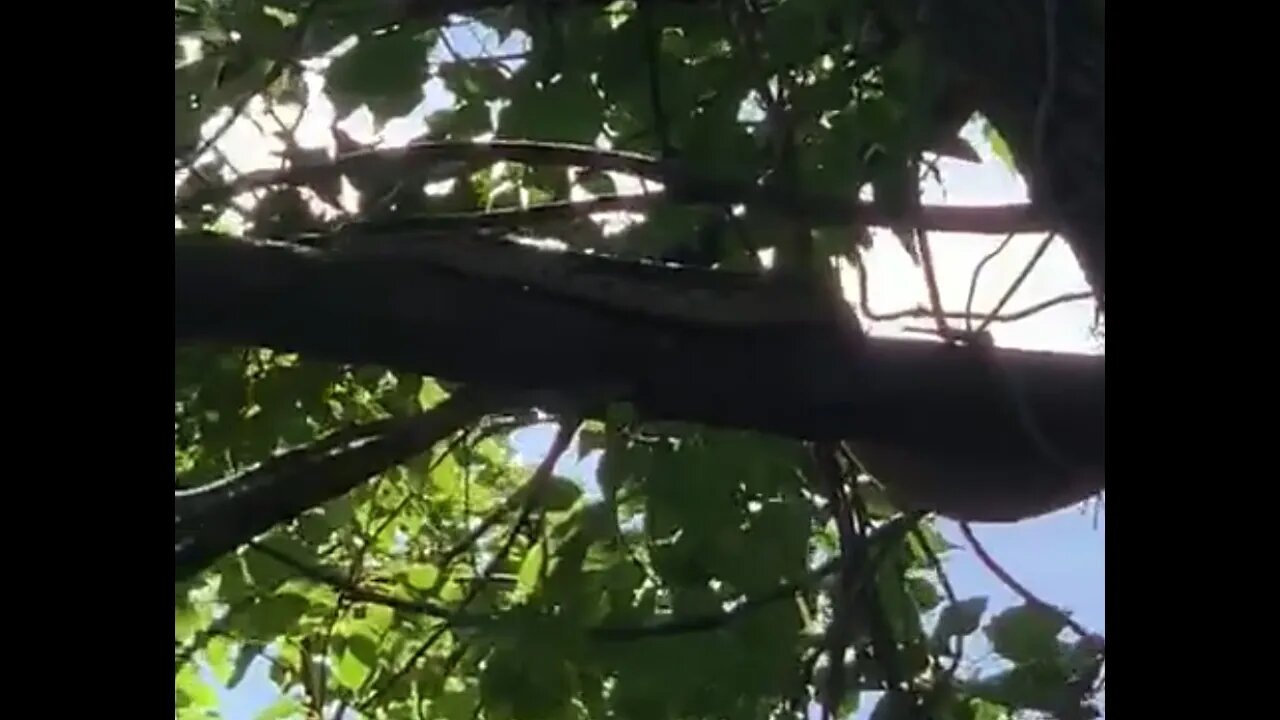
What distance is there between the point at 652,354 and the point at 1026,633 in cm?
24

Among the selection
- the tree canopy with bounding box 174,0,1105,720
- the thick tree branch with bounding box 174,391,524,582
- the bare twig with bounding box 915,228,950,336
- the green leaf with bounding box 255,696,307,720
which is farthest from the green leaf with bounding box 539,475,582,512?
the bare twig with bounding box 915,228,950,336

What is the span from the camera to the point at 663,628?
0.93 meters

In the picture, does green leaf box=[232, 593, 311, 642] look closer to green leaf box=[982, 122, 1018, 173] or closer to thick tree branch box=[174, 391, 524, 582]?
thick tree branch box=[174, 391, 524, 582]

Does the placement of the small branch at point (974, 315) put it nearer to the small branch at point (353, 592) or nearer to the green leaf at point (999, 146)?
the green leaf at point (999, 146)

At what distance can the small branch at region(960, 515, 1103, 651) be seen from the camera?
0.75 meters

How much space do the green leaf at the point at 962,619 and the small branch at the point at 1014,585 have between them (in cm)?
2

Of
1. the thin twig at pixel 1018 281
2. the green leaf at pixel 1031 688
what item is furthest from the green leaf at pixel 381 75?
the green leaf at pixel 1031 688

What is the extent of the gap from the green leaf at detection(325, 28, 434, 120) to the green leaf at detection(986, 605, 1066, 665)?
47 cm

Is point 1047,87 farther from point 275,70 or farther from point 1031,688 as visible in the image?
point 275,70

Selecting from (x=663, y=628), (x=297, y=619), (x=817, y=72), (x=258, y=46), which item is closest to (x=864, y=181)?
(x=817, y=72)

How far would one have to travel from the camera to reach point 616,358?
818mm
